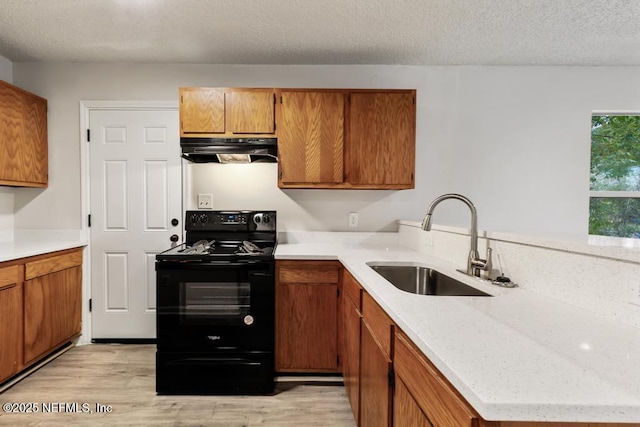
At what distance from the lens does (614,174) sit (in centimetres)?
286

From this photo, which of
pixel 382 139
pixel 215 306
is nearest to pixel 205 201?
pixel 215 306

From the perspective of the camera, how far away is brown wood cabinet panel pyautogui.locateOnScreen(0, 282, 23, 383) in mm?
1945

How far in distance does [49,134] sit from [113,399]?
2.27 meters

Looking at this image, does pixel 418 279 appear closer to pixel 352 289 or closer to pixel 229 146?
pixel 352 289

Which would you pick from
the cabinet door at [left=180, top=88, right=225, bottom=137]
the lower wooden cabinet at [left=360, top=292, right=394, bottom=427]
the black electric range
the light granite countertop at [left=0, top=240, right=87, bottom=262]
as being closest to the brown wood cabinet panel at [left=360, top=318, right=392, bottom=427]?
the lower wooden cabinet at [left=360, top=292, right=394, bottom=427]

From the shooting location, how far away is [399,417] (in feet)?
3.24

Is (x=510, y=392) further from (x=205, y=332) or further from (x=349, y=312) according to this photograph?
(x=205, y=332)

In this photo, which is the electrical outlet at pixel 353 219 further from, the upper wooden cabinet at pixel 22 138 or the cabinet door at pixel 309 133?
the upper wooden cabinet at pixel 22 138

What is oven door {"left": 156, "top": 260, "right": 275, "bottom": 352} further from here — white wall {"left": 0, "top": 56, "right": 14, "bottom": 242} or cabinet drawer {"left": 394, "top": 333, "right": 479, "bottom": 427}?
white wall {"left": 0, "top": 56, "right": 14, "bottom": 242}

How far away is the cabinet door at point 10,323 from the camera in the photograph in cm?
194

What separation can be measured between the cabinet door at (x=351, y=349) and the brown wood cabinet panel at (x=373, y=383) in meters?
0.08

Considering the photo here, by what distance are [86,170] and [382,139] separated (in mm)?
2550


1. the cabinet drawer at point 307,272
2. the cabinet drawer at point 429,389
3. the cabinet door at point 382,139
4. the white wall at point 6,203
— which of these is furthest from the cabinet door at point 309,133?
the white wall at point 6,203

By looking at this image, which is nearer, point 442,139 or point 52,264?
point 52,264
